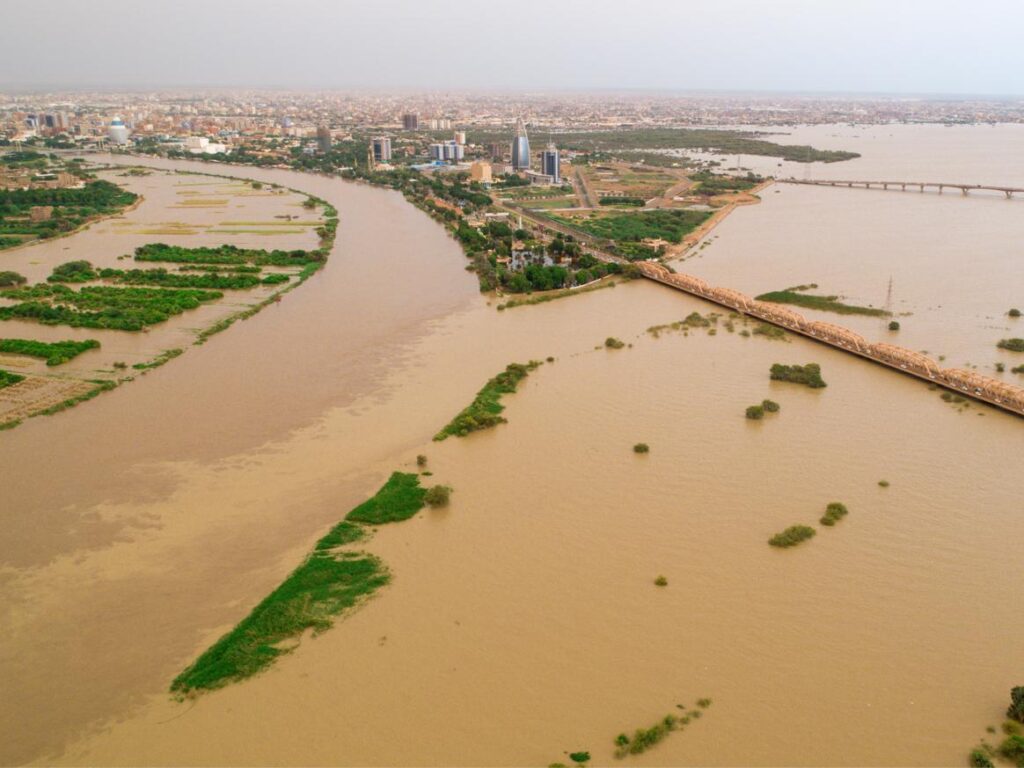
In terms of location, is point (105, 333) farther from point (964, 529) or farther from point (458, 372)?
point (964, 529)

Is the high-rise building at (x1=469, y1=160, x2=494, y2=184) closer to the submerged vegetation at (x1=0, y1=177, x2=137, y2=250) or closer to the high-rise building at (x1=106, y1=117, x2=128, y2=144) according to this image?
the submerged vegetation at (x1=0, y1=177, x2=137, y2=250)

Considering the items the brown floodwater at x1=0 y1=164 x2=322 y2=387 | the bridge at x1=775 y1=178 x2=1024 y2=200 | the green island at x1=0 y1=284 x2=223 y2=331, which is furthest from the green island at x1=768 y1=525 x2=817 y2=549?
the bridge at x1=775 y1=178 x2=1024 y2=200

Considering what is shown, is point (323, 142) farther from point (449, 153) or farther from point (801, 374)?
point (801, 374)

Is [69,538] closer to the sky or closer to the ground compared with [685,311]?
closer to the ground

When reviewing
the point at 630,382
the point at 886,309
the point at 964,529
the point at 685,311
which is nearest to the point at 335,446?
the point at 630,382

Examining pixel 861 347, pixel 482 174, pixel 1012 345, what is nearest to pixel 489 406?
pixel 861 347

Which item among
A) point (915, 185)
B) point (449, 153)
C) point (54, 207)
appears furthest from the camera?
point (449, 153)

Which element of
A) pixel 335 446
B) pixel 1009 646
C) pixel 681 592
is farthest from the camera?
pixel 335 446
